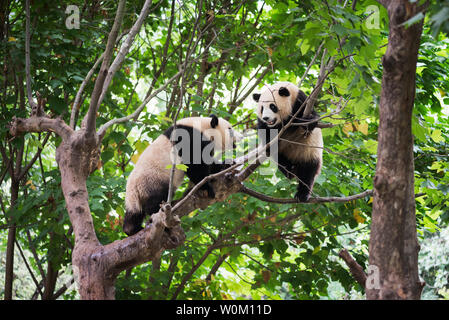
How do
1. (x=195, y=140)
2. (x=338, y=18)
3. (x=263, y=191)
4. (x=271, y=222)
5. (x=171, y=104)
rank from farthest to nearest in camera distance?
(x=171, y=104)
(x=271, y=222)
(x=263, y=191)
(x=195, y=140)
(x=338, y=18)

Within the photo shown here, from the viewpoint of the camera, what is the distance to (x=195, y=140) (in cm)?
491

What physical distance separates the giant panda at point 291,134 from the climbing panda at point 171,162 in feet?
1.78

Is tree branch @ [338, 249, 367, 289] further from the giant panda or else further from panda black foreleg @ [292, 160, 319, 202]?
panda black foreleg @ [292, 160, 319, 202]

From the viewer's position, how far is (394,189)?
2.37 metres

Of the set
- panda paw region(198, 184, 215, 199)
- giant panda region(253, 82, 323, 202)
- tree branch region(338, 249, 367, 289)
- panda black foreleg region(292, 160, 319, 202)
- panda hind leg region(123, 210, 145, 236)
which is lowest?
tree branch region(338, 249, 367, 289)

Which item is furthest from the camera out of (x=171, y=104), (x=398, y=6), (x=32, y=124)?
(x=171, y=104)

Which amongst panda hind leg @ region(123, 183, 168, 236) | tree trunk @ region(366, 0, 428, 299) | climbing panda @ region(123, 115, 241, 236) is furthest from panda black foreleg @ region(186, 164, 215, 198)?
tree trunk @ region(366, 0, 428, 299)

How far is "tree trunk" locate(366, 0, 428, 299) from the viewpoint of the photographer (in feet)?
7.59

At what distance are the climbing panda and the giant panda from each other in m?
0.54

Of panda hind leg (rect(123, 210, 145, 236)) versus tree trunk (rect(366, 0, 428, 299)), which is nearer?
tree trunk (rect(366, 0, 428, 299))

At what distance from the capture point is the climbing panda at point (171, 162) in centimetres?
452

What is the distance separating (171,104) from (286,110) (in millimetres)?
2184
